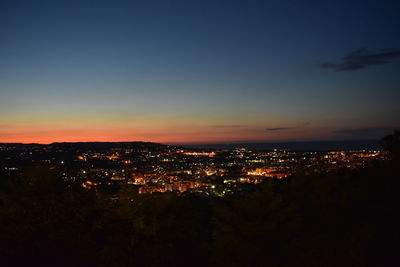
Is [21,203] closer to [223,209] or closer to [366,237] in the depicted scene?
[223,209]

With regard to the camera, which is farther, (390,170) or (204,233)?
(390,170)

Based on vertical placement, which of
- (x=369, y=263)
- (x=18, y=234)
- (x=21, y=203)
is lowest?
(x=369, y=263)

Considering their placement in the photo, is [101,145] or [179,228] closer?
[179,228]

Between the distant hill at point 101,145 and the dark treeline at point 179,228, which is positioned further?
the distant hill at point 101,145

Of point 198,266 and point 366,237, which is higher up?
point 366,237

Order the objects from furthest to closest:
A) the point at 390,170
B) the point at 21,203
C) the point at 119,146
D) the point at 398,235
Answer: the point at 119,146 < the point at 390,170 < the point at 398,235 < the point at 21,203

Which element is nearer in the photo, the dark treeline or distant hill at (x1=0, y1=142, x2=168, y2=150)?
the dark treeline

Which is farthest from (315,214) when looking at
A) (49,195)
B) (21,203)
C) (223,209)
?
(21,203)

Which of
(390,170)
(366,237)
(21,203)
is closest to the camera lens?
(366,237)
